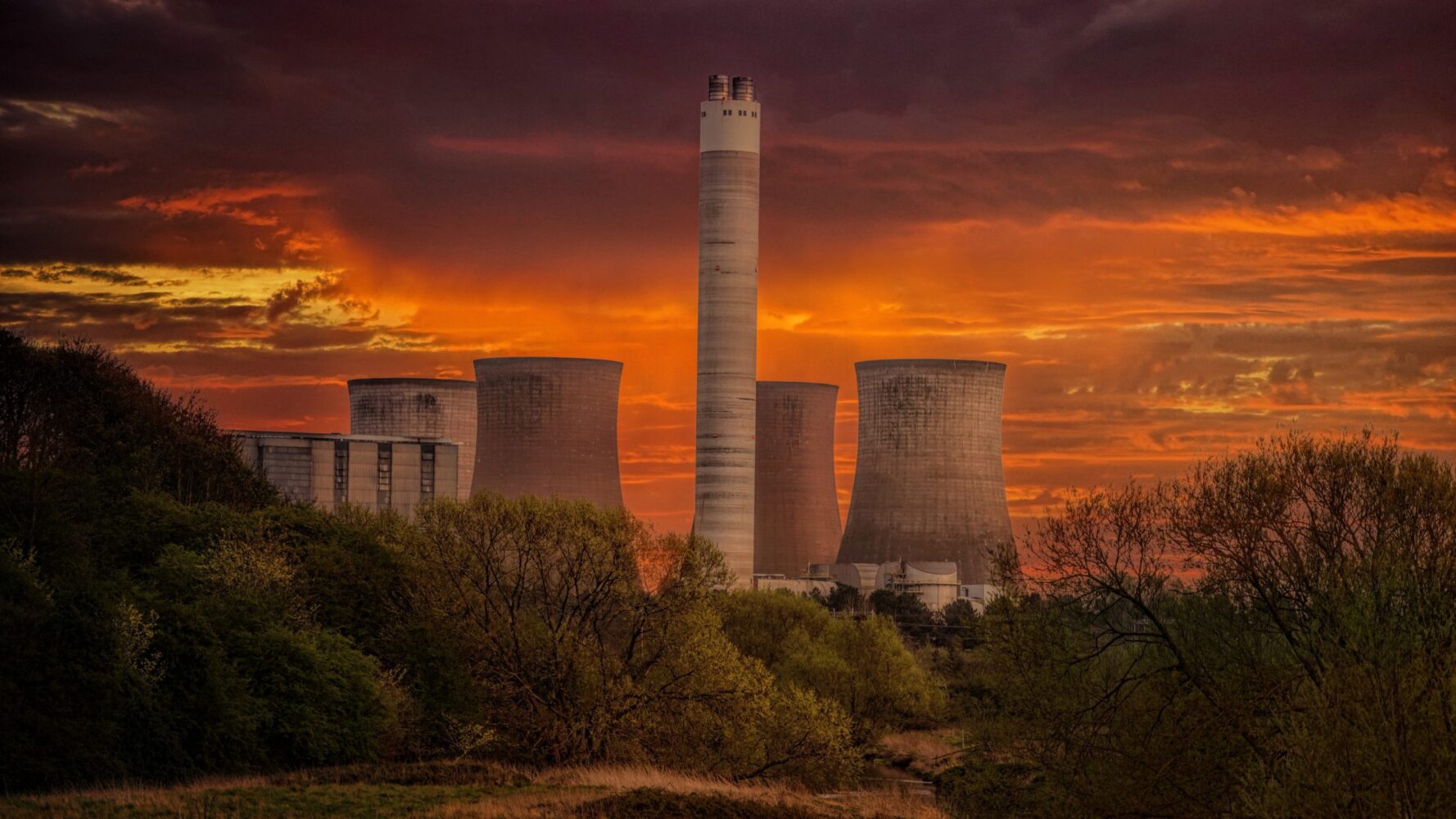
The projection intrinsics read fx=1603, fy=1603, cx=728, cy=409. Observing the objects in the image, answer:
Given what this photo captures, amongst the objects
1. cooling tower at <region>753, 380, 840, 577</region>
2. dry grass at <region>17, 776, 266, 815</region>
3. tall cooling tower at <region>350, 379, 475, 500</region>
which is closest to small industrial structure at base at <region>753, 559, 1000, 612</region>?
cooling tower at <region>753, 380, 840, 577</region>

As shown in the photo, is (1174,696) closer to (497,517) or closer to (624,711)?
(624,711)

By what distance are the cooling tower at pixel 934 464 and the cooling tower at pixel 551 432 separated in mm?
17097

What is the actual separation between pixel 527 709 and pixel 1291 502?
18.0 metres

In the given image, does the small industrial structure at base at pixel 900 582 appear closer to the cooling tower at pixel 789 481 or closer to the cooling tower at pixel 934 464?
the cooling tower at pixel 934 464

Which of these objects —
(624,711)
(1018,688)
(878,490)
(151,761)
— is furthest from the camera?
(878,490)

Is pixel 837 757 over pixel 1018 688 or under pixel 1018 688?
under

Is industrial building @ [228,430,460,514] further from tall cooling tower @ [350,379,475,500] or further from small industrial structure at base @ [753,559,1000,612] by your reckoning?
small industrial structure at base @ [753,559,1000,612]

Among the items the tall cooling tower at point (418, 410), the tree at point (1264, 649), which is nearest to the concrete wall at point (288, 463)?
the tall cooling tower at point (418, 410)

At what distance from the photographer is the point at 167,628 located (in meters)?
29.6

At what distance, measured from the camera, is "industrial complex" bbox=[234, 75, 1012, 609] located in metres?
93.1

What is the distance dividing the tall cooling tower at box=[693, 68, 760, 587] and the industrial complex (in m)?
0.16

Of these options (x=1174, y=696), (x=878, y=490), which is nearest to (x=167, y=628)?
(x=1174, y=696)

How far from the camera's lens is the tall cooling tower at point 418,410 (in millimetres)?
119500

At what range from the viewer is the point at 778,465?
362ft
